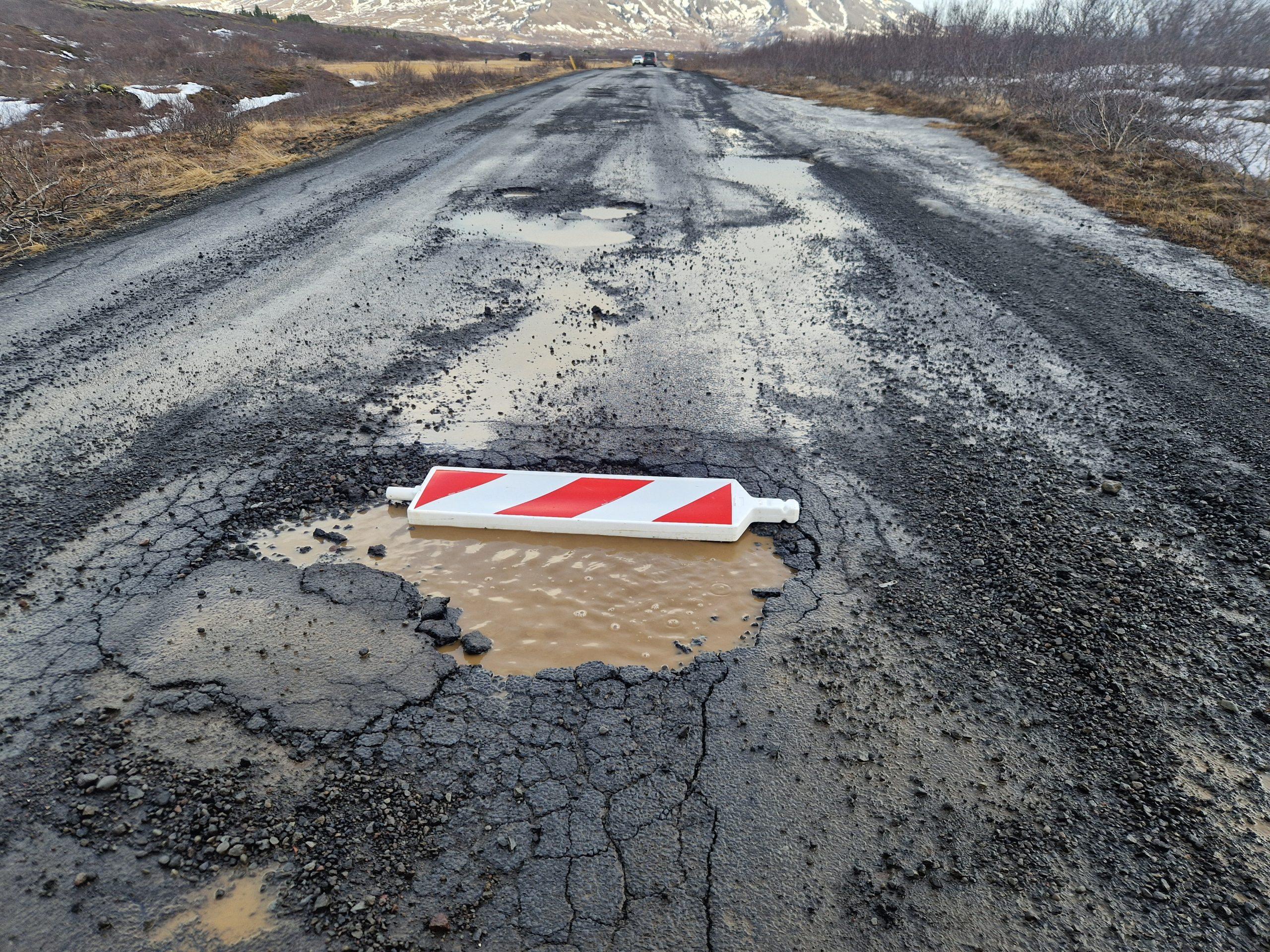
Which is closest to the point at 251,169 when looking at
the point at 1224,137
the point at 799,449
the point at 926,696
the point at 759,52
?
the point at 799,449

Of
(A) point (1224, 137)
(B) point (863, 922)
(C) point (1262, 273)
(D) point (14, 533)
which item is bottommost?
(B) point (863, 922)

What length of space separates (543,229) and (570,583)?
6.74 metres

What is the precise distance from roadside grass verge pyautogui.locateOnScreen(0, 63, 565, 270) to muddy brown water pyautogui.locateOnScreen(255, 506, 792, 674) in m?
7.10

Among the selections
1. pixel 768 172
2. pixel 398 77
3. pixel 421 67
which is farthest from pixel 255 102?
pixel 421 67

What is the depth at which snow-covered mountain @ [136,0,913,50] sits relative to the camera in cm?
12725

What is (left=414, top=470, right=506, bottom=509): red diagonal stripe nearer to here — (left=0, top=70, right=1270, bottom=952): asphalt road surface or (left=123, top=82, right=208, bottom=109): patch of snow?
(left=0, top=70, right=1270, bottom=952): asphalt road surface

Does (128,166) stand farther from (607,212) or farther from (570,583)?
(570,583)

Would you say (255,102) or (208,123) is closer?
(208,123)

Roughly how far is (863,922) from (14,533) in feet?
14.9

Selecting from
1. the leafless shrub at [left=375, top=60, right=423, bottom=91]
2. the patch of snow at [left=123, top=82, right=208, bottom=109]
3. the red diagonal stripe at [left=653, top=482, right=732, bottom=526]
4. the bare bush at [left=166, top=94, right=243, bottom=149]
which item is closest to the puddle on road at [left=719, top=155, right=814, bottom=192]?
the red diagonal stripe at [left=653, top=482, right=732, bottom=526]

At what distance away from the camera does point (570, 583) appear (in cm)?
361

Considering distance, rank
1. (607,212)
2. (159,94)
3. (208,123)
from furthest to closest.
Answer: (159,94)
(208,123)
(607,212)

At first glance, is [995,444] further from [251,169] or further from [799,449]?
[251,169]

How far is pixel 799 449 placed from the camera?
4570mm
